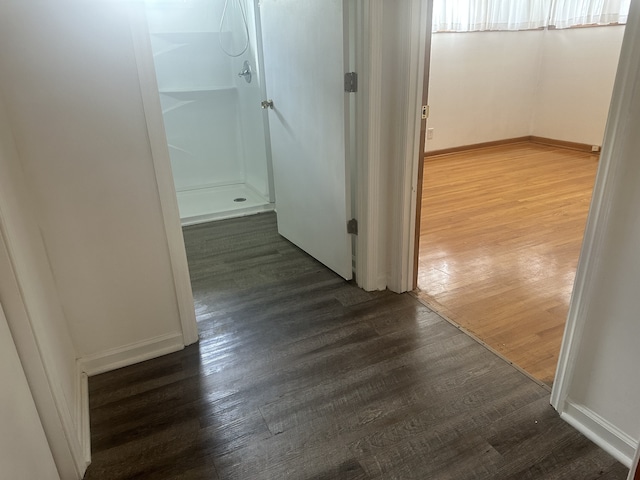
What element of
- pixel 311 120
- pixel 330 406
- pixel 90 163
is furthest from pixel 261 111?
pixel 330 406

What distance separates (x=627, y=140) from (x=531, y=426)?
95cm

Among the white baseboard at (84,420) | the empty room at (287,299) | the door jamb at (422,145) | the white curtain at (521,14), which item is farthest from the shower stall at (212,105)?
the white curtain at (521,14)

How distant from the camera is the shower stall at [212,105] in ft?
12.5

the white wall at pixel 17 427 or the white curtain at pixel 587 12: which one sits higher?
the white curtain at pixel 587 12

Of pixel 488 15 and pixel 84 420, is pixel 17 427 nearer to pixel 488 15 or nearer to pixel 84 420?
pixel 84 420

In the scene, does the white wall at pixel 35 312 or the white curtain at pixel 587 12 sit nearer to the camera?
the white wall at pixel 35 312

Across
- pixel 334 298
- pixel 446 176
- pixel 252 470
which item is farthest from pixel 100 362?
pixel 446 176

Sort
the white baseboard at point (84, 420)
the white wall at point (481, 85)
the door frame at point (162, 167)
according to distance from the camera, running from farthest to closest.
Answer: the white wall at point (481, 85) < the door frame at point (162, 167) < the white baseboard at point (84, 420)

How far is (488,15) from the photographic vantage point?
5137mm

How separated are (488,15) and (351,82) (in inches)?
155

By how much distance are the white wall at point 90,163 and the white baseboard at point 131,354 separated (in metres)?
0.02

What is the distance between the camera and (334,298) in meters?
2.39

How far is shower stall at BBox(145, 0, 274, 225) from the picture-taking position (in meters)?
3.81

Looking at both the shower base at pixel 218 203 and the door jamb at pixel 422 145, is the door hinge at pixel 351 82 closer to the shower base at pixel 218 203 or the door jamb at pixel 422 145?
the door jamb at pixel 422 145
